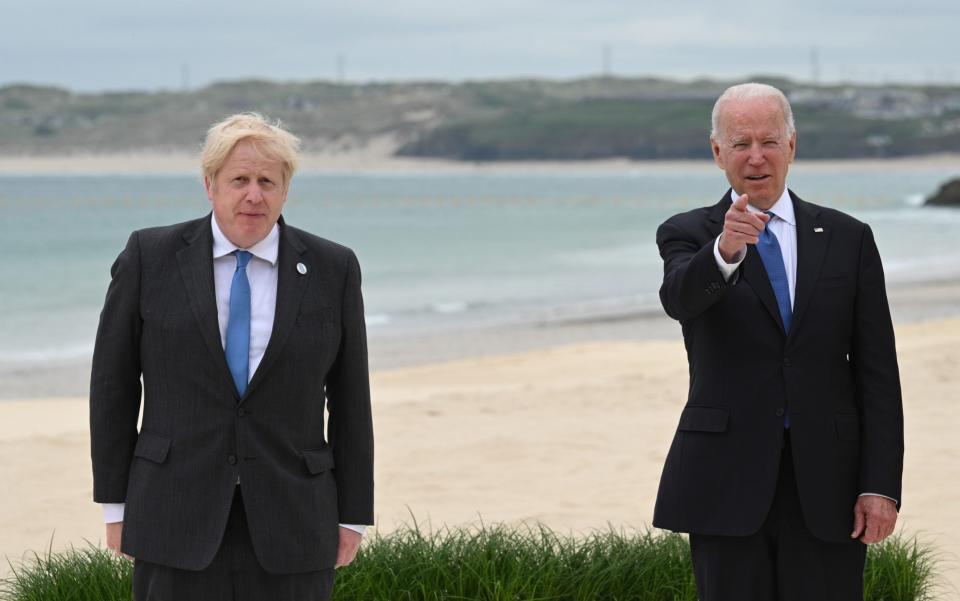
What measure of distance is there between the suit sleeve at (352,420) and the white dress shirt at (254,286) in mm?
186

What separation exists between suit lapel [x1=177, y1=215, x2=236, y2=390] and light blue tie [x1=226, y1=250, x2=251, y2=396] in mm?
26

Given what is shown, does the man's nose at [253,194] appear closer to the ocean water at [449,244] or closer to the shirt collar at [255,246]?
the shirt collar at [255,246]

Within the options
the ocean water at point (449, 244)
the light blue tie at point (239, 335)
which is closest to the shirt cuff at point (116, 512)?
the light blue tie at point (239, 335)

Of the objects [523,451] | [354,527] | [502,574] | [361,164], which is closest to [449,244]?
[523,451]

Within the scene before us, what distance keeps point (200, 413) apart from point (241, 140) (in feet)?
1.99

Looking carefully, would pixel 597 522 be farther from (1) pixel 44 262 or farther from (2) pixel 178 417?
(1) pixel 44 262

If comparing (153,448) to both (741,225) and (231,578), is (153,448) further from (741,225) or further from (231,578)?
(741,225)

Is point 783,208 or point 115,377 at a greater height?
point 783,208

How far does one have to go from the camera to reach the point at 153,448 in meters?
3.12

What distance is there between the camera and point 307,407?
3.17 meters

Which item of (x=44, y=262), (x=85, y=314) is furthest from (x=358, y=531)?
(x=44, y=262)

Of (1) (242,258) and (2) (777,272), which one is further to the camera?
(2) (777,272)

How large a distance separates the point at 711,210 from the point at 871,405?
0.60 meters

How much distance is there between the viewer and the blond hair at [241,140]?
3072 mm
